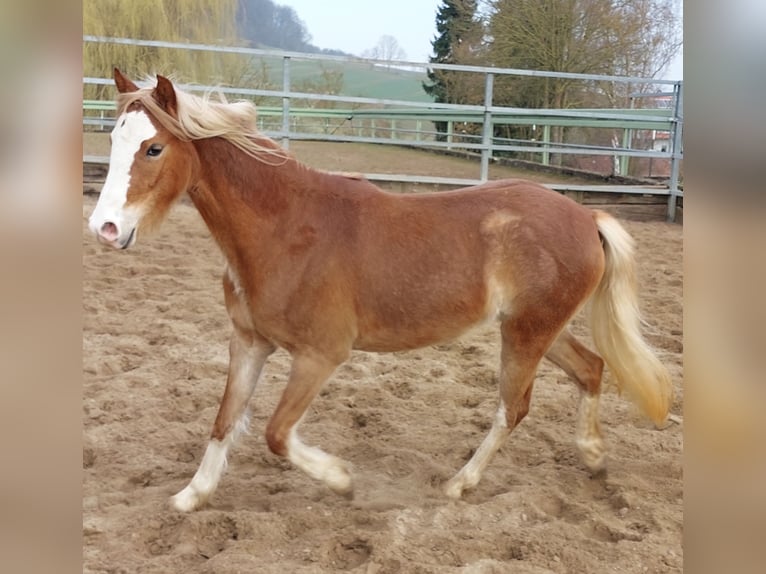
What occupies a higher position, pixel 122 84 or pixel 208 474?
pixel 122 84

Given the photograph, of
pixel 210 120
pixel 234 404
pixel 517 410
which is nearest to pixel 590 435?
pixel 517 410

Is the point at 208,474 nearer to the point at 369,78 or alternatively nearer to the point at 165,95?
the point at 165,95

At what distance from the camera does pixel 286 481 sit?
2.47m

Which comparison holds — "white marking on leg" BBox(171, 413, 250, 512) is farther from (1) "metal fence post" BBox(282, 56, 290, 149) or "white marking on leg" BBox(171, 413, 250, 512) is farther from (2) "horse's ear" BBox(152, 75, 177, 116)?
(1) "metal fence post" BBox(282, 56, 290, 149)

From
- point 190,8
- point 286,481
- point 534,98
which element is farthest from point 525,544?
point 534,98

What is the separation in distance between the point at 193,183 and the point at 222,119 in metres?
0.23

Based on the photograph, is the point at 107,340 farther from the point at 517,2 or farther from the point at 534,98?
the point at 534,98

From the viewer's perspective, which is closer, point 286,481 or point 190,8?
point 286,481

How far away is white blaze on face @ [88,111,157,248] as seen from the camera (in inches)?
71.1

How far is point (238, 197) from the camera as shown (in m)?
2.19

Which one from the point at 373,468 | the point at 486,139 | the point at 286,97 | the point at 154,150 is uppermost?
the point at 286,97

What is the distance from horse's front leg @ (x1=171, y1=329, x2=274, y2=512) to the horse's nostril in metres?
0.66

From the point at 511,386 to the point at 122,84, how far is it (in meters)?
1.68

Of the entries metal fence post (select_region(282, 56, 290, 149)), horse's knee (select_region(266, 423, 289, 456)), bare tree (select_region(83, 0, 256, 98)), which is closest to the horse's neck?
horse's knee (select_region(266, 423, 289, 456))
